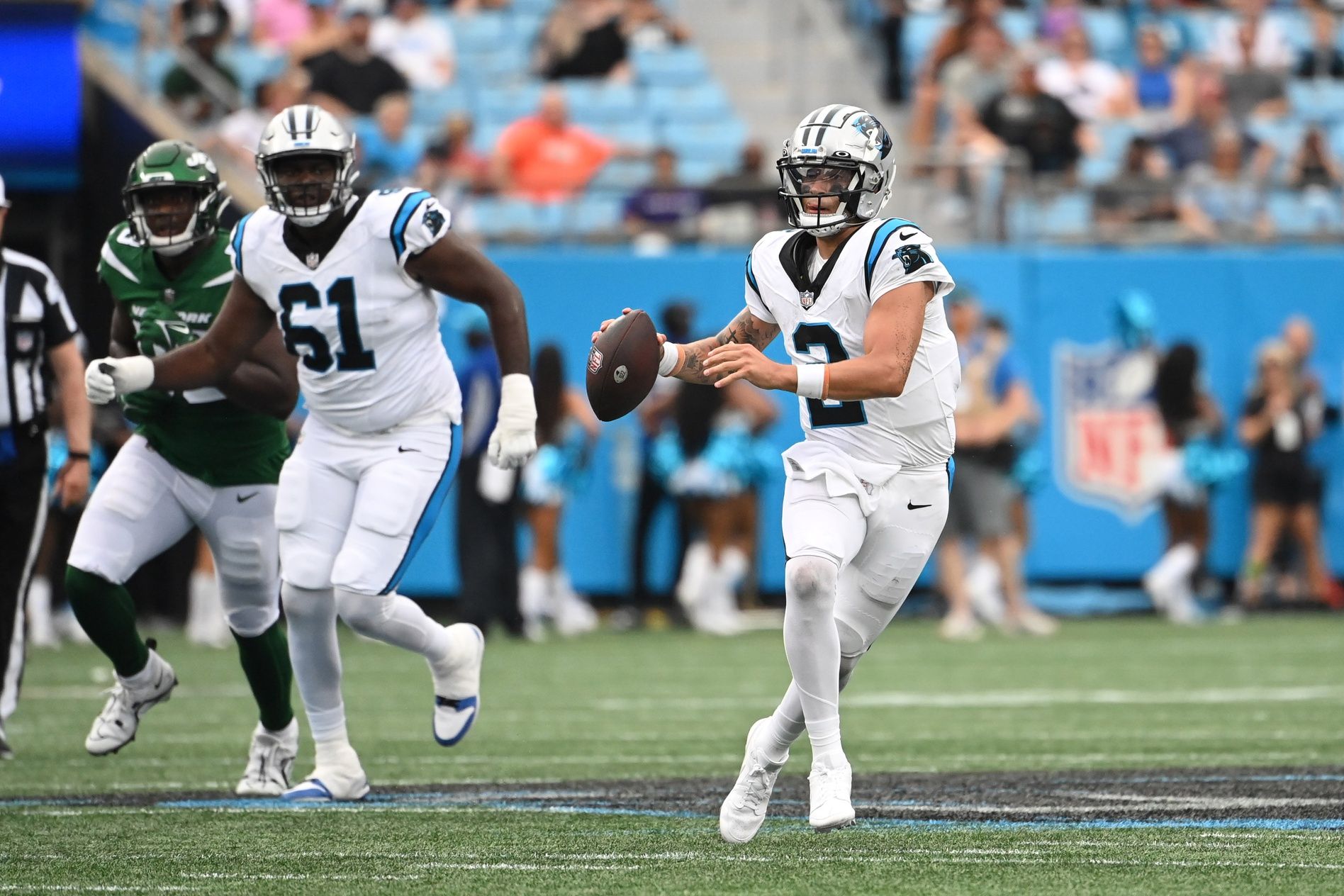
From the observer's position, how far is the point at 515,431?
5715 millimetres

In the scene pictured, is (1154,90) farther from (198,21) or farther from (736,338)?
(736,338)

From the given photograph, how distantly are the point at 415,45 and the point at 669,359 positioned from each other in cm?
1058

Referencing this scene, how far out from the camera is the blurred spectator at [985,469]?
12.9 m

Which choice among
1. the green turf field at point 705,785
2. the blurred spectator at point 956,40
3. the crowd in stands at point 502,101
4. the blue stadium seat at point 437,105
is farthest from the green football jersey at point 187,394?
the blurred spectator at point 956,40

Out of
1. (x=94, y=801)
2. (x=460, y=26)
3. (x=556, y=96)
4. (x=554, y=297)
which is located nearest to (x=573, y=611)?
(x=554, y=297)

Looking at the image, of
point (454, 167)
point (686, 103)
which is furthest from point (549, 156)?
point (686, 103)

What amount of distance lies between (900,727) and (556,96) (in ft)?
24.5

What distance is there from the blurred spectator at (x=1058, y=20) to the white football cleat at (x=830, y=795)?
509 inches

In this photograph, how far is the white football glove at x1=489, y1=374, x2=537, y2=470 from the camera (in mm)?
5680

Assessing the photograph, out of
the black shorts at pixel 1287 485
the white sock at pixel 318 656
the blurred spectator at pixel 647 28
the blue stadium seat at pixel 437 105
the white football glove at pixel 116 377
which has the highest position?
the blurred spectator at pixel 647 28

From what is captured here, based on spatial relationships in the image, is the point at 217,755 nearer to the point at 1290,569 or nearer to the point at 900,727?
the point at 900,727

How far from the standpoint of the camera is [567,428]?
44.3 feet

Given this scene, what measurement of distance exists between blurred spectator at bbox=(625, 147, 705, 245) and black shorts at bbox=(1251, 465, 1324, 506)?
4413 mm

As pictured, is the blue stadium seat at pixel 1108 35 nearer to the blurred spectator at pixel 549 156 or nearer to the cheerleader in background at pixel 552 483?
the blurred spectator at pixel 549 156
